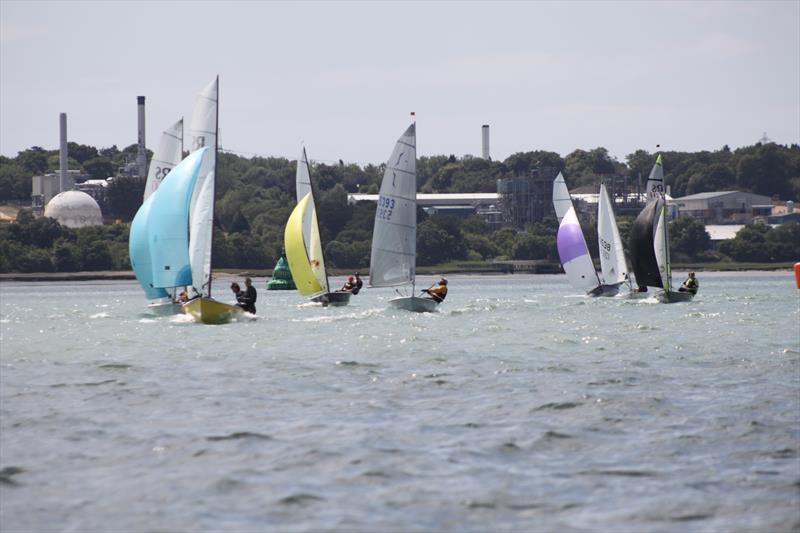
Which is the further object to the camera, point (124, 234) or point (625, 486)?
point (124, 234)

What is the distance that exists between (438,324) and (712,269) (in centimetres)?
11719

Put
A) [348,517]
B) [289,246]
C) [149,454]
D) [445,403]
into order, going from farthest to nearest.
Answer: [289,246]
[445,403]
[149,454]
[348,517]

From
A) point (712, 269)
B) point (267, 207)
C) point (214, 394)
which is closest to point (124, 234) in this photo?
point (267, 207)

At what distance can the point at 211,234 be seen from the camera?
149ft

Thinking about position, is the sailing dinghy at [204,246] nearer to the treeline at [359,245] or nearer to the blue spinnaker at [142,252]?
the blue spinnaker at [142,252]

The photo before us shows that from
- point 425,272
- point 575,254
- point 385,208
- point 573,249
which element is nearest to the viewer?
point 385,208

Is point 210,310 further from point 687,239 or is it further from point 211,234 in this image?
point 687,239

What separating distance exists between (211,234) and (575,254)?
1032 inches

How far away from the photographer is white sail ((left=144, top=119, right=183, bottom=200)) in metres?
52.0

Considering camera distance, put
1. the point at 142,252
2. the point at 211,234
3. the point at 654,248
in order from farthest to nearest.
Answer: the point at 654,248 → the point at 142,252 → the point at 211,234

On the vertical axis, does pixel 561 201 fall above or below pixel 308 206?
above

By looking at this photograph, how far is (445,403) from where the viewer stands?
23484 millimetres

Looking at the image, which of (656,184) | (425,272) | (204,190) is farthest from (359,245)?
(204,190)

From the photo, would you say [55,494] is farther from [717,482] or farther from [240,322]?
[240,322]
